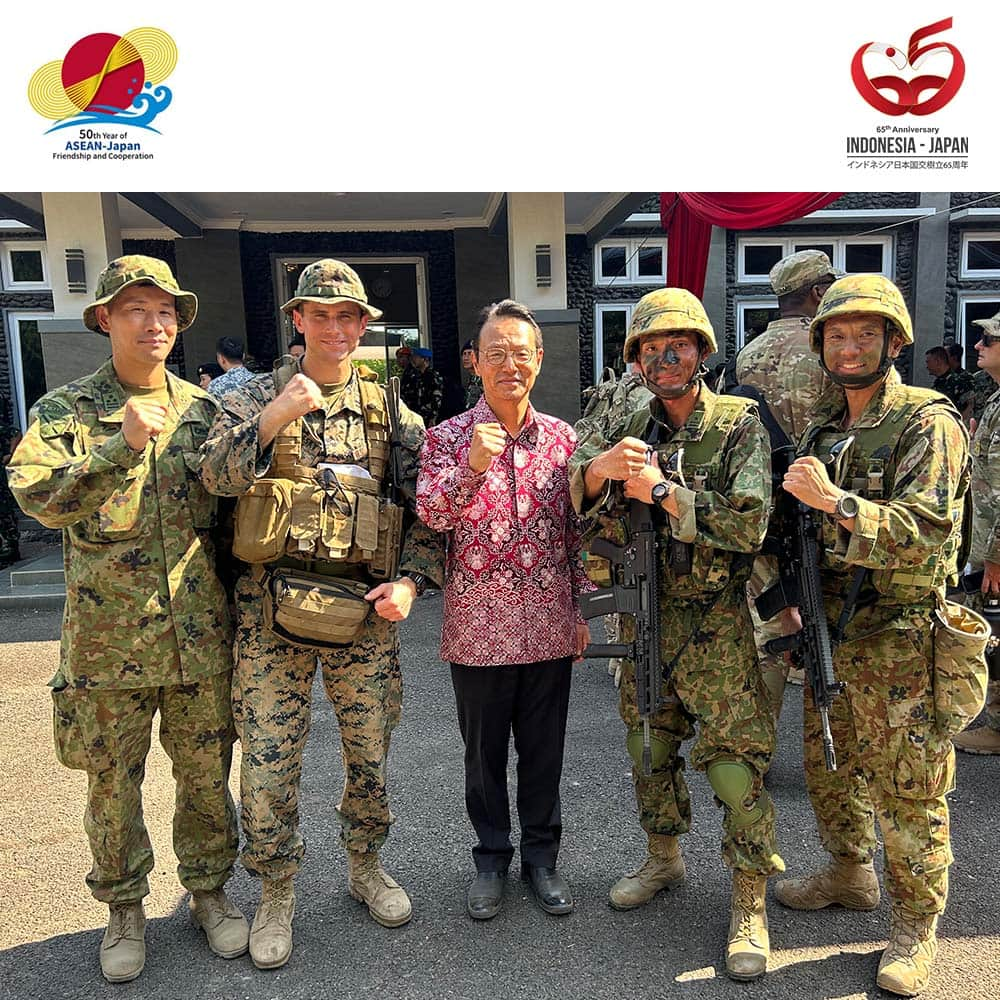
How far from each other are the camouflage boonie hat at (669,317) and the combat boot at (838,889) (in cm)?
175

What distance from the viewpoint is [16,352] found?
11.2 meters

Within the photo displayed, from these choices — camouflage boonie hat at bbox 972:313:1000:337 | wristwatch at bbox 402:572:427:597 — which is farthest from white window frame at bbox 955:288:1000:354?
wristwatch at bbox 402:572:427:597

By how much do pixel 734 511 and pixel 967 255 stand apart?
40.4ft

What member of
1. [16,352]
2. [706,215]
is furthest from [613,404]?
[16,352]

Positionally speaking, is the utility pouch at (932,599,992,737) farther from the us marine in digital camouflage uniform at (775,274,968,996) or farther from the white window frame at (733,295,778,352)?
the white window frame at (733,295,778,352)

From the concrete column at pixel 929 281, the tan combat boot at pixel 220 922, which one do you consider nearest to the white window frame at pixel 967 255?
the concrete column at pixel 929 281

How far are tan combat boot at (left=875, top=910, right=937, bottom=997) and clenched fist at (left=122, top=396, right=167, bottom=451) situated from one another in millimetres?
2508

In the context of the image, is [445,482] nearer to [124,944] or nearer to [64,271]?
[124,944]

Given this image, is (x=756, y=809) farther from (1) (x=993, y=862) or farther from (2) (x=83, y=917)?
(2) (x=83, y=917)

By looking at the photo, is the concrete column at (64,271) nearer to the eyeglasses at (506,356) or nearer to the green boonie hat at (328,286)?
the green boonie hat at (328,286)

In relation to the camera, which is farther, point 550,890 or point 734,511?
point 550,890

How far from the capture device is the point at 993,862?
117 inches

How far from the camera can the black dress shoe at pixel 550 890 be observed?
270 centimetres
